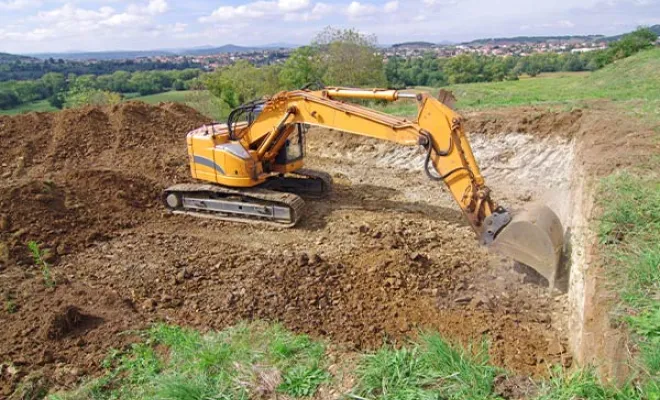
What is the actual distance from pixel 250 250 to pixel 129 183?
11.8 feet

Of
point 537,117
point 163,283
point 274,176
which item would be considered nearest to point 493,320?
point 163,283

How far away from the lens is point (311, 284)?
6.11 m

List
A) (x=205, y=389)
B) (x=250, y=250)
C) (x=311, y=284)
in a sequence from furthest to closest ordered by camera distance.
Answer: (x=250, y=250)
(x=311, y=284)
(x=205, y=389)

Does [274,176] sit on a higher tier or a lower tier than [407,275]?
higher

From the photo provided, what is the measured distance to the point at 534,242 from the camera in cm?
569

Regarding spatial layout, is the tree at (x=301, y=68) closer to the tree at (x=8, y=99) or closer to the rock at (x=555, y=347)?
the tree at (x=8, y=99)

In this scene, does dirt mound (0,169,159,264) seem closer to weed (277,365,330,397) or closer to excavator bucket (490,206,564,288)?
weed (277,365,330,397)

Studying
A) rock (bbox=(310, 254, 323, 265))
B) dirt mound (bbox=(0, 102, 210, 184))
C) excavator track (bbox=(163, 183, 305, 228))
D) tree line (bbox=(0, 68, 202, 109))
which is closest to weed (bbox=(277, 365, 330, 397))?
rock (bbox=(310, 254, 323, 265))

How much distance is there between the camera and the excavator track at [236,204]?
27.0 feet

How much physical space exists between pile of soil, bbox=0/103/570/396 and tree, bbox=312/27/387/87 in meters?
25.3

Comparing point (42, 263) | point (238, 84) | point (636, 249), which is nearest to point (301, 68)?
point (238, 84)

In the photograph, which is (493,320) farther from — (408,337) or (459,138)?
(459,138)

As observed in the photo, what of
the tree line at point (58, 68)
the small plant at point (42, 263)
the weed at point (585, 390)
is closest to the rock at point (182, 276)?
the small plant at point (42, 263)

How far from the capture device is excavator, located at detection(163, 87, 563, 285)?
5887 mm
